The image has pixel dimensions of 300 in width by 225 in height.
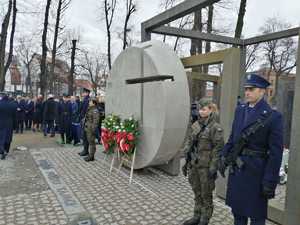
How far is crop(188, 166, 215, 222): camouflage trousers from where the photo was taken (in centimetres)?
404

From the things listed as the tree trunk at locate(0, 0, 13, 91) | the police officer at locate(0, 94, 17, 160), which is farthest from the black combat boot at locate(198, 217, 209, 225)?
the tree trunk at locate(0, 0, 13, 91)

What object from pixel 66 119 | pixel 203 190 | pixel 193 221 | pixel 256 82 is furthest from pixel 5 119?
pixel 256 82

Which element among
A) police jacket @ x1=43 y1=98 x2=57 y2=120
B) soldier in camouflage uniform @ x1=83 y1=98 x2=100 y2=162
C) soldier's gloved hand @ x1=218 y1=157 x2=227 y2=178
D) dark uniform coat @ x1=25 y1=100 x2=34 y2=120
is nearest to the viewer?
soldier's gloved hand @ x1=218 y1=157 x2=227 y2=178

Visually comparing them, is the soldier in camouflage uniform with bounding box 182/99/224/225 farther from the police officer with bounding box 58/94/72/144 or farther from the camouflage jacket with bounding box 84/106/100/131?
the police officer with bounding box 58/94/72/144

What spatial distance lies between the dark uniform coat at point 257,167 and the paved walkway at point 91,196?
4.59 feet

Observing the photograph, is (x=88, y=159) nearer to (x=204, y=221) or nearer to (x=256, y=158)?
(x=204, y=221)

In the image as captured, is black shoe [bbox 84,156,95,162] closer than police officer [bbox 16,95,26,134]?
Yes

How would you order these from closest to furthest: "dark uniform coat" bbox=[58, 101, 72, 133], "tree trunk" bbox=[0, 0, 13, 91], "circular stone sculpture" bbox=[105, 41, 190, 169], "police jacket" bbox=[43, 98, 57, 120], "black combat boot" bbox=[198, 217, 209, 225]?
"black combat boot" bbox=[198, 217, 209, 225], "circular stone sculpture" bbox=[105, 41, 190, 169], "dark uniform coat" bbox=[58, 101, 72, 133], "police jacket" bbox=[43, 98, 57, 120], "tree trunk" bbox=[0, 0, 13, 91]

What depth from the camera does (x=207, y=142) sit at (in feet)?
13.2

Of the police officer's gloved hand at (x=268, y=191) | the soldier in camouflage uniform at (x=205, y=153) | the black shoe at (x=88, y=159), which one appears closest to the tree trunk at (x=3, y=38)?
the black shoe at (x=88, y=159)

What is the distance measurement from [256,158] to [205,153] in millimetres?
968

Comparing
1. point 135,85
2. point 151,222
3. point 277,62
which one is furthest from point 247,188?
point 277,62

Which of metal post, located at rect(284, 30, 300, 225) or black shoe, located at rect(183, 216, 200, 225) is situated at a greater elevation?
metal post, located at rect(284, 30, 300, 225)

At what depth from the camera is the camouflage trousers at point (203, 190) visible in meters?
4.04
